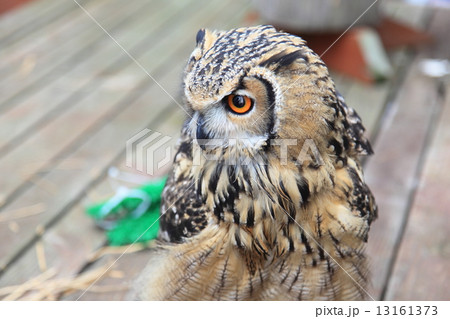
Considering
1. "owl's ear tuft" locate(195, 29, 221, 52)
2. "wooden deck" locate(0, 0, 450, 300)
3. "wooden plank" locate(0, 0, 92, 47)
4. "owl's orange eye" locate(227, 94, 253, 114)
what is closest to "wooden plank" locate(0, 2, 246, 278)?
"wooden deck" locate(0, 0, 450, 300)

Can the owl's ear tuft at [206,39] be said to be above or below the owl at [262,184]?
above

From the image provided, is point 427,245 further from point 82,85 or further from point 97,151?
point 82,85

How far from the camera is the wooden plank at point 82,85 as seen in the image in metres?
2.35

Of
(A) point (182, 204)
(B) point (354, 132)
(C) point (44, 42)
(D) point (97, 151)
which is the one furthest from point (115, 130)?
(B) point (354, 132)

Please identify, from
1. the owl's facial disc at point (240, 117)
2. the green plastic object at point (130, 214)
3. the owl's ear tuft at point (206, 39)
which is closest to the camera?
the owl's facial disc at point (240, 117)

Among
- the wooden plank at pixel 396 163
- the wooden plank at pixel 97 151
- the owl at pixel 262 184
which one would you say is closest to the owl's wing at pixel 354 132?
the owl at pixel 262 184

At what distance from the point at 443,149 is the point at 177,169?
1.27 metres

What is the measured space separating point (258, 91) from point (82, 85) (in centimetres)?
192

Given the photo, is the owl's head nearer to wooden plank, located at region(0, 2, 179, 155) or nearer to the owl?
the owl

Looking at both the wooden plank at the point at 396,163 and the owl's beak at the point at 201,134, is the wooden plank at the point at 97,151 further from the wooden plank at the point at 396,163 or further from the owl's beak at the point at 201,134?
the wooden plank at the point at 396,163

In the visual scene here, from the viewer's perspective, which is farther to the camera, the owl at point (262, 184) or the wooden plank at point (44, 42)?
the wooden plank at point (44, 42)

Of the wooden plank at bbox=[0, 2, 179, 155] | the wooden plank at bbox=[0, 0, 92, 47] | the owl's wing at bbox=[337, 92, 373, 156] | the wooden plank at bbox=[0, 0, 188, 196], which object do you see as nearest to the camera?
the owl's wing at bbox=[337, 92, 373, 156]

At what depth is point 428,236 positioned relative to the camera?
1.71m

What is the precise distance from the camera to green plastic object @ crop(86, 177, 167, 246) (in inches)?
70.2
